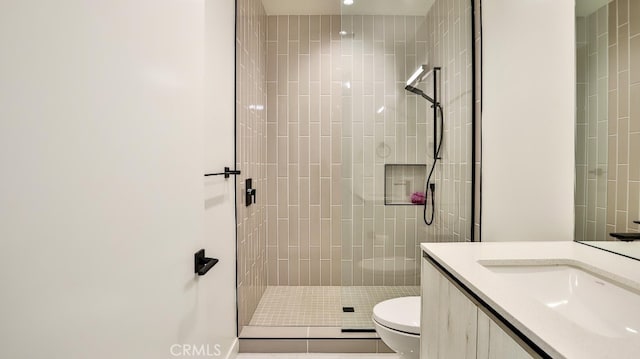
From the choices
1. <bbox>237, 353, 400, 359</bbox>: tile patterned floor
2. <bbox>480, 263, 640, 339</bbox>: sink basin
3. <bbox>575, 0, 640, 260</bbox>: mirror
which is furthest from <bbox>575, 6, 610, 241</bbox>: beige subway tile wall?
<bbox>237, 353, 400, 359</bbox>: tile patterned floor

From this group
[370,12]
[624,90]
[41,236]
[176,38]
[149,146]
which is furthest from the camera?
[370,12]

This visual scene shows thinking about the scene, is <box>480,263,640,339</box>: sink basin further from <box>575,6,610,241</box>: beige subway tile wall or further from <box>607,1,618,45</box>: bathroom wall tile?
<box>607,1,618,45</box>: bathroom wall tile

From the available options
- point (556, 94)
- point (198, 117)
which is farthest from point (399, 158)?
point (198, 117)

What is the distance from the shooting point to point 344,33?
214cm

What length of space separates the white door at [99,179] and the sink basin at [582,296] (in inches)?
35.9

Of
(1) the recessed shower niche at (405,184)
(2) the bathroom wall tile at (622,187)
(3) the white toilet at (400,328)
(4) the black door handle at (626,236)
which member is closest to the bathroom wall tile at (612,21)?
(2) the bathroom wall tile at (622,187)

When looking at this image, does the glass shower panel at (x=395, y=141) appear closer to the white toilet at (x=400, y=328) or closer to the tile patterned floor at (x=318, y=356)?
the tile patterned floor at (x=318, y=356)

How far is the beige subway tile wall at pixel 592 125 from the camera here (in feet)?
4.13

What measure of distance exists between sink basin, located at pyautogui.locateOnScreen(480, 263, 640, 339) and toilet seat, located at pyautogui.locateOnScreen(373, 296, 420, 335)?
0.60m

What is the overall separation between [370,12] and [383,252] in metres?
1.55

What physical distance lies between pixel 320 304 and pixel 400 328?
3.77 ft

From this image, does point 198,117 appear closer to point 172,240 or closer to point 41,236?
point 172,240

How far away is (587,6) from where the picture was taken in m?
1.33

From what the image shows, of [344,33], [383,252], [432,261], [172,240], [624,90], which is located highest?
[344,33]
